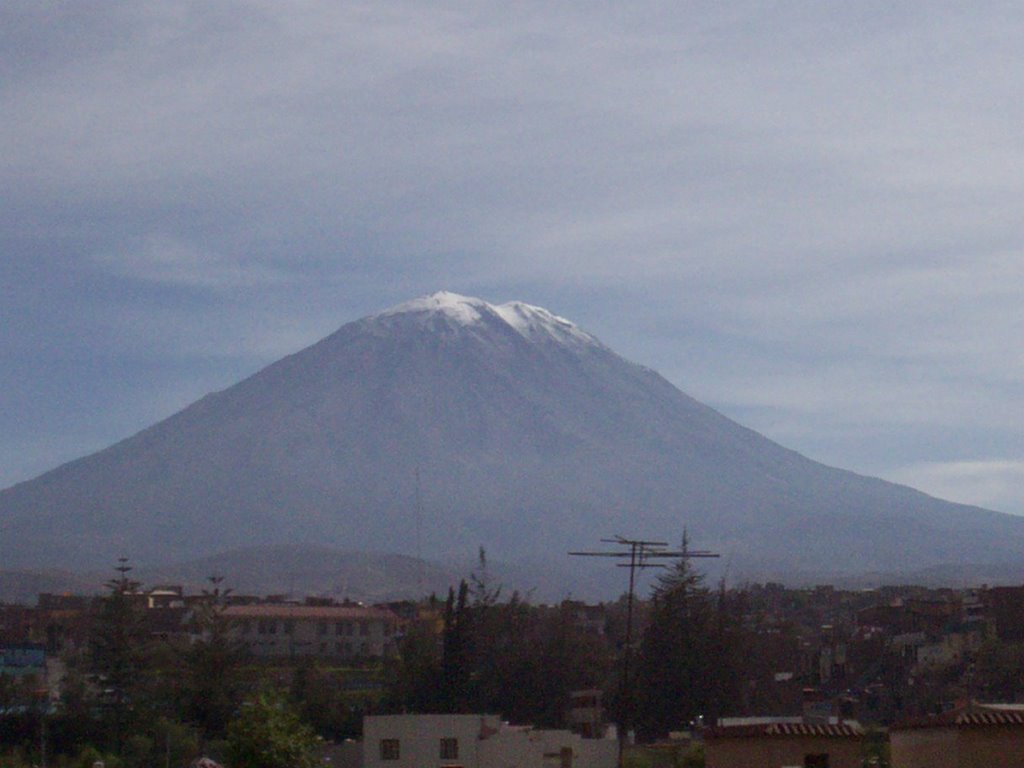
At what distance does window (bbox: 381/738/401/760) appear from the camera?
44.0 meters

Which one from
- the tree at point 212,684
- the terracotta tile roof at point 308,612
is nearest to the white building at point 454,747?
the tree at point 212,684

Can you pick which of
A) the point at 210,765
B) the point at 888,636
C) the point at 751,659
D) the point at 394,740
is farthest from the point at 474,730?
the point at 888,636

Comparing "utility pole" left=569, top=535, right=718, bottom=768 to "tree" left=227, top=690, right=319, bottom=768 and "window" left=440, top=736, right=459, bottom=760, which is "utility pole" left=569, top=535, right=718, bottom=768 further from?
"tree" left=227, top=690, right=319, bottom=768

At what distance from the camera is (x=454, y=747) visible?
147ft

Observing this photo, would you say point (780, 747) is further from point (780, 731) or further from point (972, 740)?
point (972, 740)

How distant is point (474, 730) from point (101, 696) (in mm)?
19711

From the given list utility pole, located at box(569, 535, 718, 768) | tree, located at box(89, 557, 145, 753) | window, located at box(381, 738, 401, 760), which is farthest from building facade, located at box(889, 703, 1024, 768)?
tree, located at box(89, 557, 145, 753)

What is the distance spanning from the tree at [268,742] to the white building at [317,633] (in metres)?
52.8

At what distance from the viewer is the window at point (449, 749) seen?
44.3 meters

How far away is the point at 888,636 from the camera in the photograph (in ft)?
255

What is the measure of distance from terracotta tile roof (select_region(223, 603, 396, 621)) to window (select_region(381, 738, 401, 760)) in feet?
160

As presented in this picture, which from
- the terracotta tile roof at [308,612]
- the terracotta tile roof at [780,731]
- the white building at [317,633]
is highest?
the terracotta tile roof at [308,612]

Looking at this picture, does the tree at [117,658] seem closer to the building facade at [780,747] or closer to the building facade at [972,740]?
the building facade at [780,747]

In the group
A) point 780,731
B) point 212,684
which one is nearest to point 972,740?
point 780,731
